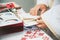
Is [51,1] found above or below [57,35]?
above

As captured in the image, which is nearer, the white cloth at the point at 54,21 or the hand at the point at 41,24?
the white cloth at the point at 54,21

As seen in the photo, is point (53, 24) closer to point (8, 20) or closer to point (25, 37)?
point (25, 37)

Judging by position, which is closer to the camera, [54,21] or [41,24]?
[54,21]

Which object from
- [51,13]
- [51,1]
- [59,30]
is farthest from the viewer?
[51,1]

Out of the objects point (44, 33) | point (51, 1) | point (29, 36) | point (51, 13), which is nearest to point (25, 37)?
point (29, 36)

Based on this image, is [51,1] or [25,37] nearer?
[25,37]

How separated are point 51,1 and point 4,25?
0.53 metres

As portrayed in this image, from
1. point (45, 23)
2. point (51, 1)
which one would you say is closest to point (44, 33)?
point (45, 23)

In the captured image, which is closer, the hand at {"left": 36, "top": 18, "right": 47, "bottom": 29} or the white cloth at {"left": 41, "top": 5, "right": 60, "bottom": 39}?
the white cloth at {"left": 41, "top": 5, "right": 60, "bottom": 39}

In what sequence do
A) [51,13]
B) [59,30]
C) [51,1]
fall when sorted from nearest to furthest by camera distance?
[59,30]
[51,13]
[51,1]

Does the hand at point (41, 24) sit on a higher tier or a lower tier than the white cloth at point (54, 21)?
lower

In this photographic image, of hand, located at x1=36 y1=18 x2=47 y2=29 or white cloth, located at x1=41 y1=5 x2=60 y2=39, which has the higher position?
white cloth, located at x1=41 y1=5 x2=60 y2=39

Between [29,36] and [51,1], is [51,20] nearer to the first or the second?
[29,36]

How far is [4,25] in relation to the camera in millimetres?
790
